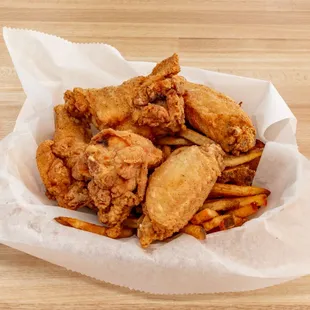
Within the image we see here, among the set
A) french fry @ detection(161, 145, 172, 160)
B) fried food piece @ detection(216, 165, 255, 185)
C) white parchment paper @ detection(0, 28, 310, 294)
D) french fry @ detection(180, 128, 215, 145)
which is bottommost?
white parchment paper @ detection(0, 28, 310, 294)

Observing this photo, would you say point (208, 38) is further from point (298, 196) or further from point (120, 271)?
point (120, 271)

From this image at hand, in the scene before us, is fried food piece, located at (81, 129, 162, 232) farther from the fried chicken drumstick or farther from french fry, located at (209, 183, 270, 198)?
french fry, located at (209, 183, 270, 198)

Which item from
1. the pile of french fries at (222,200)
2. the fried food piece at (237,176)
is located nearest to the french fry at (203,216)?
the pile of french fries at (222,200)

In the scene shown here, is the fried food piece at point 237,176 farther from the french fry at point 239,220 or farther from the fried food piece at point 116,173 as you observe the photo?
the fried food piece at point 116,173

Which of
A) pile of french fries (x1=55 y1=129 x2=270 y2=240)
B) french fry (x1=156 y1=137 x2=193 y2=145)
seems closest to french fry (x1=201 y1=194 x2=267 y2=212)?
pile of french fries (x1=55 y1=129 x2=270 y2=240)

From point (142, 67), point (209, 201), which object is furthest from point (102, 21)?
point (209, 201)
